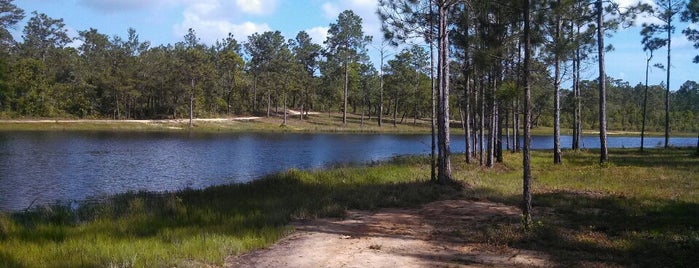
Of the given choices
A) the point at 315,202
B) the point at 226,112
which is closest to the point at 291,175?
the point at 315,202

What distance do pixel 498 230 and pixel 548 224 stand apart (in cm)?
174

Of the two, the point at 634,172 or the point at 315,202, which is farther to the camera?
the point at 634,172

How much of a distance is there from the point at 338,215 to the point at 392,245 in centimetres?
362

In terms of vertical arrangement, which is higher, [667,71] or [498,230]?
[667,71]

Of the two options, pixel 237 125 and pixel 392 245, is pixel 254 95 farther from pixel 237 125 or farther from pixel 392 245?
pixel 392 245

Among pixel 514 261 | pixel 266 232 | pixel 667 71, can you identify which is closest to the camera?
pixel 514 261

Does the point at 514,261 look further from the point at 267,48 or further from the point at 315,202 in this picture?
the point at 267,48

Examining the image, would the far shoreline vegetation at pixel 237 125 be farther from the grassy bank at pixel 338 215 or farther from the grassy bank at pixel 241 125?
the grassy bank at pixel 338 215

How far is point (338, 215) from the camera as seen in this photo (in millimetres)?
13633

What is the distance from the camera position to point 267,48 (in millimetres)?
104312

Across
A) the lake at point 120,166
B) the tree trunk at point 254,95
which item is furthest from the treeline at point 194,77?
the lake at point 120,166

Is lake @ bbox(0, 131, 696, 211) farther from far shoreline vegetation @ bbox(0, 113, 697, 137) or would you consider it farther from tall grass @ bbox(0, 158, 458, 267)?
far shoreline vegetation @ bbox(0, 113, 697, 137)

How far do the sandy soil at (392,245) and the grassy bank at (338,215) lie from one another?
43 cm

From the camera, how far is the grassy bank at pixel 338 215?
9102 millimetres
